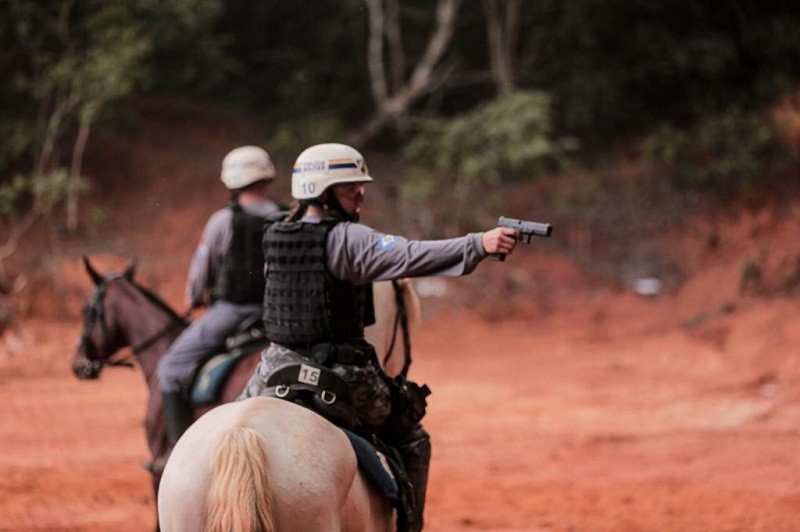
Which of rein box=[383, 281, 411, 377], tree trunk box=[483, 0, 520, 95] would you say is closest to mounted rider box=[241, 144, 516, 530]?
rein box=[383, 281, 411, 377]

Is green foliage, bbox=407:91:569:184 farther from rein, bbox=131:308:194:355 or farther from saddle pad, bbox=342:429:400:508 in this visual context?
saddle pad, bbox=342:429:400:508

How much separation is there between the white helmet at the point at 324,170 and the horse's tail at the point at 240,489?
148 centimetres

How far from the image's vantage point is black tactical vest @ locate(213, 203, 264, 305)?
6.91 metres

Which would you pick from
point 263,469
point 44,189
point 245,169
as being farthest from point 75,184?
point 263,469

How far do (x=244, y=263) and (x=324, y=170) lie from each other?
2287 millimetres

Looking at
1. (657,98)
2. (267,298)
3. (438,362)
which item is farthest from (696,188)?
(267,298)

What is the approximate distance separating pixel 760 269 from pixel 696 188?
340 centimetres

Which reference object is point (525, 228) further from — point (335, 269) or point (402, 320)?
point (402, 320)

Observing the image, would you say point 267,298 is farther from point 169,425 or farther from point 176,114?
point 176,114

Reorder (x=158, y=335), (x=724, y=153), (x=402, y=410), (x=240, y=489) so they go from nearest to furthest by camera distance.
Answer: (x=240, y=489) → (x=402, y=410) → (x=158, y=335) → (x=724, y=153)

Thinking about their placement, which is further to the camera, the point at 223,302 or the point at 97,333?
the point at 97,333

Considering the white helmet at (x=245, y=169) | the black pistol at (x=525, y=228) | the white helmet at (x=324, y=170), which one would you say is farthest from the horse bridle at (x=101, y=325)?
the black pistol at (x=525, y=228)

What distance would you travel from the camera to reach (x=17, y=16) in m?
18.5

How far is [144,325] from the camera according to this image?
25.0ft
